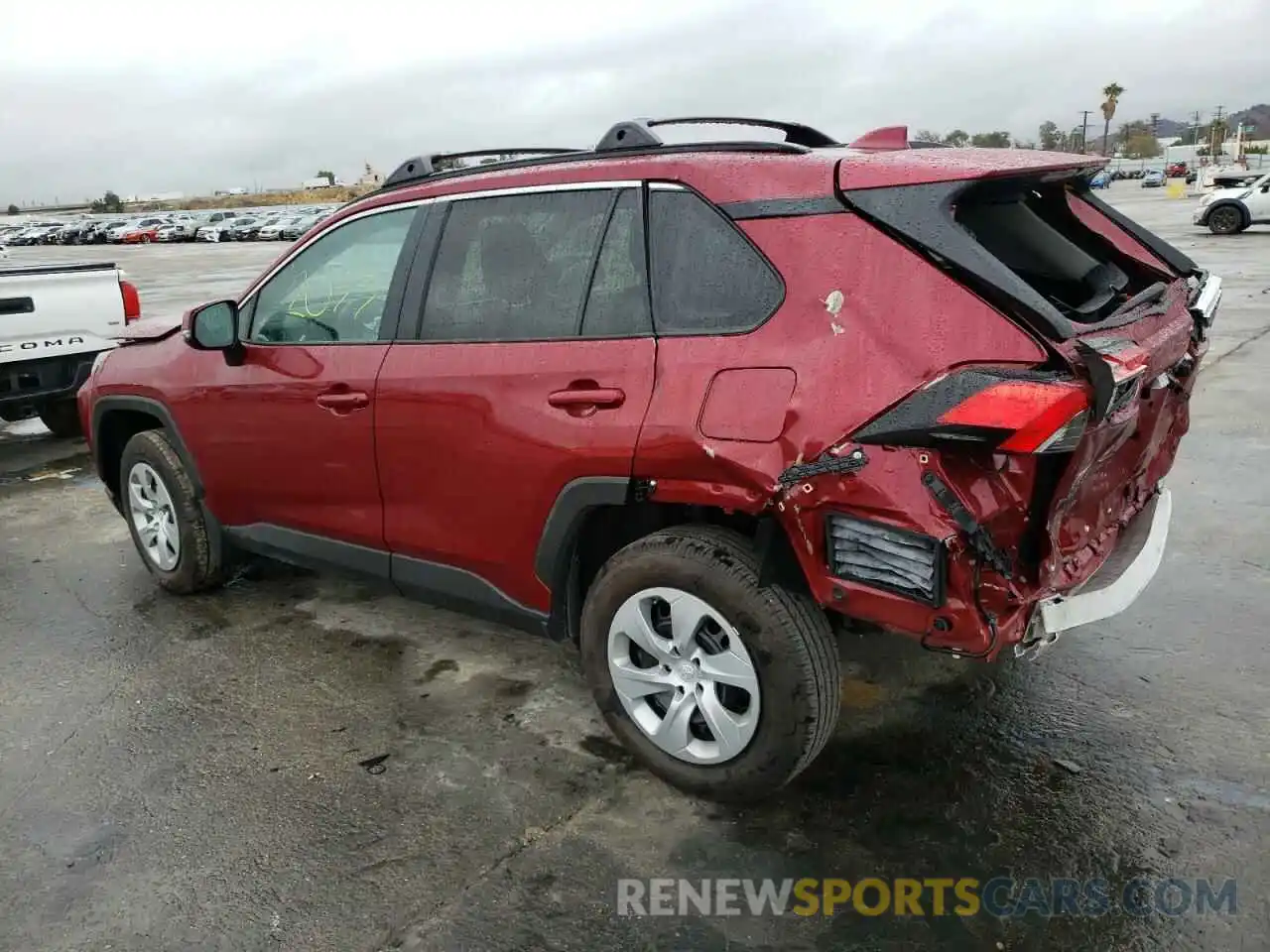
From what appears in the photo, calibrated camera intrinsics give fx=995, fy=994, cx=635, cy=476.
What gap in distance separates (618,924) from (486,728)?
3.32 feet

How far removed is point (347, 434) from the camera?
3.50m

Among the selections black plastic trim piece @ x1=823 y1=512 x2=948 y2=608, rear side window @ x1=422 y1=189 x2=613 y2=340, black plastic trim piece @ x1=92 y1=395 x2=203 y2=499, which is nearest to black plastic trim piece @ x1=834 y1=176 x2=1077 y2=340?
black plastic trim piece @ x1=823 y1=512 x2=948 y2=608

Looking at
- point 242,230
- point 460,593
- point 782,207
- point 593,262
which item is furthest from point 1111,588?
point 242,230

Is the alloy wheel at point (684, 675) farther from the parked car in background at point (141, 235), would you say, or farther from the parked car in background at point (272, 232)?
the parked car in background at point (141, 235)

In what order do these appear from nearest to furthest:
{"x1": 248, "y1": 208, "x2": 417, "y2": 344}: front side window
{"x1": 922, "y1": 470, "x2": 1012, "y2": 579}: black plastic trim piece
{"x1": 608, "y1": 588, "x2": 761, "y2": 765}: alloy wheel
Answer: {"x1": 922, "y1": 470, "x2": 1012, "y2": 579}: black plastic trim piece < {"x1": 608, "y1": 588, "x2": 761, "y2": 765}: alloy wheel < {"x1": 248, "y1": 208, "x2": 417, "y2": 344}: front side window

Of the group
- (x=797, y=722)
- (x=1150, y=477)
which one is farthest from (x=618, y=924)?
(x=1150, y=477)

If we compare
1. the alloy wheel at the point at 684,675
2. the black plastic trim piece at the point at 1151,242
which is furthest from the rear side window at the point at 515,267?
the black plastic trim piece at the point at 1151,242

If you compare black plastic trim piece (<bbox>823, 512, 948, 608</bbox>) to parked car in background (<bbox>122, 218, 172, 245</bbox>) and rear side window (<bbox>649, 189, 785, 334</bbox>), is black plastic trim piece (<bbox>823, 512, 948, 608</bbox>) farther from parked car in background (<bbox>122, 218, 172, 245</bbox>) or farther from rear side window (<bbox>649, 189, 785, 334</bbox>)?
parked car in background (<bbox>122, 218, 172, 245</bbox>)

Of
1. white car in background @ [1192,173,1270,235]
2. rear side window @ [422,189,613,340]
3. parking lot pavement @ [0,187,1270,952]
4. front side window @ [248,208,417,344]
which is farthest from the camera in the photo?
white car in background @ [1192,173,1270,235]

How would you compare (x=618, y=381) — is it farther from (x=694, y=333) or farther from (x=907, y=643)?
(x=907, y=643)

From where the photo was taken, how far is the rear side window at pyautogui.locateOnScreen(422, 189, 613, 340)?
2.97 metres

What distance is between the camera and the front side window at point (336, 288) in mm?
3502

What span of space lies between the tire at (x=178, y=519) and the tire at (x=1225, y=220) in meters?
25.2

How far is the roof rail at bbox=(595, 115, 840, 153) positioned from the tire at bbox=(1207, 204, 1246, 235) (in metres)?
24.2
